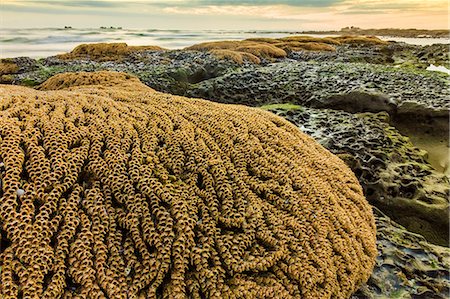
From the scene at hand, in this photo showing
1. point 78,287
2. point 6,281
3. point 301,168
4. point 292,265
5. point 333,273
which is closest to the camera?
point 6,281

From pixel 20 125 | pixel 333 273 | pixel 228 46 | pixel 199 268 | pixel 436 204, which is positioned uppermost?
pixel 228 46

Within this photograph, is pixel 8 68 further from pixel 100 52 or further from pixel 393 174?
pixel 393 174

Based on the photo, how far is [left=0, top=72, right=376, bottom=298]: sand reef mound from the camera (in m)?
2.30

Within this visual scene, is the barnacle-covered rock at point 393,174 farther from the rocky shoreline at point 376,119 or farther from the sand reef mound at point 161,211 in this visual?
the sand reef mound at point 161,211

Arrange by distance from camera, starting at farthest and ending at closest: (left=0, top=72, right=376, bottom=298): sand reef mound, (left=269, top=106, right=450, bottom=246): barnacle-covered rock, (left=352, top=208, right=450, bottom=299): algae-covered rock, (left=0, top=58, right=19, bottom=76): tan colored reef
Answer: (left=0, top=58, right=19, bottom=76): tan colored reef → (left=269, top=106, right=450, bottom=246): barnacle-covered rock → (left=352, top=208, right=450, bottom=299): algae-covered rock → (left=0, top=72, right=376, bottom=298): sand reef mound

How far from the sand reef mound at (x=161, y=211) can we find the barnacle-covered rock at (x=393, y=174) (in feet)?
7.25

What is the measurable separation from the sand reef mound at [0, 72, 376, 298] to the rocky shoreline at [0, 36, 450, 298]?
2.52 ft

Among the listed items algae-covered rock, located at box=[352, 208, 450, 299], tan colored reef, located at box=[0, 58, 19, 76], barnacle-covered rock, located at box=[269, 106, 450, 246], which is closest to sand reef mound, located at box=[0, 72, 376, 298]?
algae-covered rock, located at box=[352, 208, 450, 299]

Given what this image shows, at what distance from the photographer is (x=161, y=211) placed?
2.61 meters

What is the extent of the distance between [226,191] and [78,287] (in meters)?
1.23

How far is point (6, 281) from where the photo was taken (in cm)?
209

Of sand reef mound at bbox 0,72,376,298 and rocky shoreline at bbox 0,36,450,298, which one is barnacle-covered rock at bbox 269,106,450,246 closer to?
rocky shoreline at bbox 0,36,450,298

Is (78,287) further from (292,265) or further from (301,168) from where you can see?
(301,168)

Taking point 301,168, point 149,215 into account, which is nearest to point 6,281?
point 149,215
